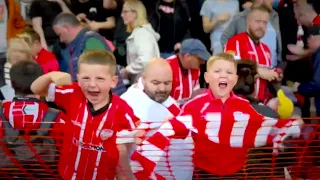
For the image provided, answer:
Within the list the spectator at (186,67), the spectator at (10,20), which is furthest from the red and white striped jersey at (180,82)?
the spectator at (10,20)

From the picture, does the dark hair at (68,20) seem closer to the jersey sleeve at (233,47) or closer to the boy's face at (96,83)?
the jersey sleeve at (233,47)

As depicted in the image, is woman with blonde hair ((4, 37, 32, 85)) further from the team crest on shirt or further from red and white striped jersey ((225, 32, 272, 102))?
the team crest on shirt

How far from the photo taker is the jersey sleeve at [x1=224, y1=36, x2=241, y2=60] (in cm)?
519

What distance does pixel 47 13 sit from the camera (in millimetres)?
6117

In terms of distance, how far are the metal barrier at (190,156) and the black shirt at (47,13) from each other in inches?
89.0

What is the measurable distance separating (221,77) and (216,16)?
2324mm

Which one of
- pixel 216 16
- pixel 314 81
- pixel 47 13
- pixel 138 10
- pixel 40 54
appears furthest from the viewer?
pixel 47 13

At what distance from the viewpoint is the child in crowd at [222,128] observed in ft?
11.9

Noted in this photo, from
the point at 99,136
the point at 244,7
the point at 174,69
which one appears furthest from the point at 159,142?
the point at 244,7

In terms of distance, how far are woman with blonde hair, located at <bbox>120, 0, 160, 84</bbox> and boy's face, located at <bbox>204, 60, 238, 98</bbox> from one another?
1750mm

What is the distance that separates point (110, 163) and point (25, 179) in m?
0.68

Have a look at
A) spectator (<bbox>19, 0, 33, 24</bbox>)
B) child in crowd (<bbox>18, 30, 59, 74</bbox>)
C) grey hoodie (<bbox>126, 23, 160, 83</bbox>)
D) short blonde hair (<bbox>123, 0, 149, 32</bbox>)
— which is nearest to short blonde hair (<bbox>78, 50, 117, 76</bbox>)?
child in crowd (<bbox>18, 30, 59, 74</bbox>)

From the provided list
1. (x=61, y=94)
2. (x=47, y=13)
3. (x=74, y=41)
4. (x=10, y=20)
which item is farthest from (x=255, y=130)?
(x=10, y=20)

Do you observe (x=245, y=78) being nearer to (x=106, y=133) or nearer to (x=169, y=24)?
(x=106, y=133)
